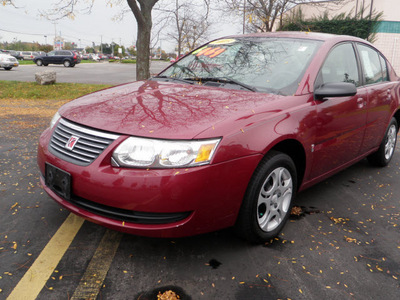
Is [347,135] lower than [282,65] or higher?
lower

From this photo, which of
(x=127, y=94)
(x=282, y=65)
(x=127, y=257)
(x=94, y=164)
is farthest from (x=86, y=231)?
(x=282, y=65)

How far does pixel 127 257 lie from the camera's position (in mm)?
2293

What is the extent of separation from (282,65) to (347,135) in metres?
0.97

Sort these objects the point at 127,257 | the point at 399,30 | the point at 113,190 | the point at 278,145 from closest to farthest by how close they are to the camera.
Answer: the point at 113,190 → the point at 127,257 → the point at 278,145 → the point at 399,30

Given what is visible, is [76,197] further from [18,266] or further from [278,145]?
[278,145]

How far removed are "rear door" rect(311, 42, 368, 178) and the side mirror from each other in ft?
0.23

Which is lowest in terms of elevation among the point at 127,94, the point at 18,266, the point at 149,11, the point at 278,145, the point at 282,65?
the point at 18,266

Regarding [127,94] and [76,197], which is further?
[127,94]

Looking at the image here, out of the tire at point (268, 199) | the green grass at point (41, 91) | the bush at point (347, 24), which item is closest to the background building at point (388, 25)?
the bush at point (347, 24)

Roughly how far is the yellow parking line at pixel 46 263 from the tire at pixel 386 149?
381 cm

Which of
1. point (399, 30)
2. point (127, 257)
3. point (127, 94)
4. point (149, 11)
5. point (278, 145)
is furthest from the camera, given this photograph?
point (399, 30)

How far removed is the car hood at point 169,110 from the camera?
6.72ft

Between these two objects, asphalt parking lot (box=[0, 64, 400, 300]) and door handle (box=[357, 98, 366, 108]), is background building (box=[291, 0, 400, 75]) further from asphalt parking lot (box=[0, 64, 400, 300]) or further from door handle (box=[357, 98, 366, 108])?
asphalt parking lot (box=[0, 64, 400, 300])

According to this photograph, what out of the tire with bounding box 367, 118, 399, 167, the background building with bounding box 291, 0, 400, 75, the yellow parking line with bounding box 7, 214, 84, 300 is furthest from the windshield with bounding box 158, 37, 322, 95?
the background building with bounding box 291, 0, 400, 75
